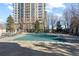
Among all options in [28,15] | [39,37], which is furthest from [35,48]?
[28,15]

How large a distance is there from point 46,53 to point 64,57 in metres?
0.34

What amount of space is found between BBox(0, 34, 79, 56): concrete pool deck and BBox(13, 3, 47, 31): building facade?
31 cm

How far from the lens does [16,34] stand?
4688mm

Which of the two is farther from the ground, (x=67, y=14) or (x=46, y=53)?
(x=67, y=14)

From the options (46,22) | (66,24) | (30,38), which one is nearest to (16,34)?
(30,38)

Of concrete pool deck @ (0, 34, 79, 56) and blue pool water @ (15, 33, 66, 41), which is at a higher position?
blue pool water @ (15, 33, 66, 41)

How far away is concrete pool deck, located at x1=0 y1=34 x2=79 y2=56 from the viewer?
4.57 m

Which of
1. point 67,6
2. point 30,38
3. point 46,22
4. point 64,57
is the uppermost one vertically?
point 67,6

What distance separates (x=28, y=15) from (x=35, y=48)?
0.66 meters

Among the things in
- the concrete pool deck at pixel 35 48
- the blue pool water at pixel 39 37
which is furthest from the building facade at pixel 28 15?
the concrete pool deck at pixel 35 48

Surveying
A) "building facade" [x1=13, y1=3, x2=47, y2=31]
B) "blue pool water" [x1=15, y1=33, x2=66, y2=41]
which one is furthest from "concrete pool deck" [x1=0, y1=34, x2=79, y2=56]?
"building facade" [x1=13, y1=3, x2=47, y2=31]

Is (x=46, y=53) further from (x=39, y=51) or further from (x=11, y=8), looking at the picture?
(x=11, y=8)

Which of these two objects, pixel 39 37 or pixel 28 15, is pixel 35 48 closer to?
pixel 39 37

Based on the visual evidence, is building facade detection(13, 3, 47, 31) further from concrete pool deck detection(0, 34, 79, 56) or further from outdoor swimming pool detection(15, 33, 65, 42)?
concrete pool deck detection(0, 34, 79, 56)
